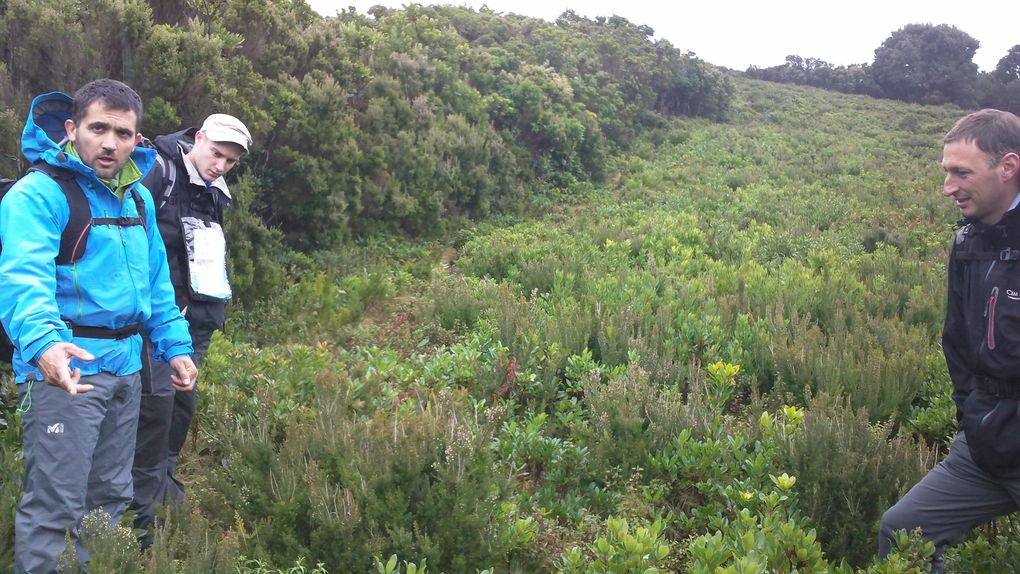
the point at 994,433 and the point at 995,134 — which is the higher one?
the point at 995,134

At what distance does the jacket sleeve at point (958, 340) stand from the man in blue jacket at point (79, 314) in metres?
3.32

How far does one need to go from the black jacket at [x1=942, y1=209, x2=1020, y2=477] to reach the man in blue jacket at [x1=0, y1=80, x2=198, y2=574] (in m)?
3.28

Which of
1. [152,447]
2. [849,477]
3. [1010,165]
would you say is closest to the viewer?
[1010,165]

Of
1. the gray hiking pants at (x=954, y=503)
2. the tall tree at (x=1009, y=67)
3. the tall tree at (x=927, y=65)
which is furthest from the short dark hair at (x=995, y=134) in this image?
the tall tree at (x=1009, y=67)

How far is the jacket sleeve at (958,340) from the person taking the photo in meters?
2.62

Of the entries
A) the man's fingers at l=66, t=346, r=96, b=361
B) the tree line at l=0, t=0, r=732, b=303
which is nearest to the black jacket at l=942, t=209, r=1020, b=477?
the man's fingers at l=66, t=346, r=96, b=361

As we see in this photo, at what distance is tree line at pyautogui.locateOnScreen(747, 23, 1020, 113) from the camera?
134 ft

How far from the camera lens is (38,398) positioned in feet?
8.37

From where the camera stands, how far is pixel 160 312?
3064 mm

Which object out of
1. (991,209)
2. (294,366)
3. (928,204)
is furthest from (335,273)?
(928,204)

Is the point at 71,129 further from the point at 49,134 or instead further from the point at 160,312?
the point at 160,312

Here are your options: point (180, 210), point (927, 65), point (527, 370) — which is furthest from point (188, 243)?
point (927, 65)

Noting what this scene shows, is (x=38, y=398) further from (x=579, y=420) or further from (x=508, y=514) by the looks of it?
(x=579, y=420)

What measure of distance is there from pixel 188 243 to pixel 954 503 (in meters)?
3.81
